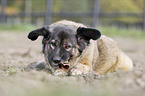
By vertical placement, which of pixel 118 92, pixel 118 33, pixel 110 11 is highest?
pixel 118 92

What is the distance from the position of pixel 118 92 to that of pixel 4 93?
3.16 ft

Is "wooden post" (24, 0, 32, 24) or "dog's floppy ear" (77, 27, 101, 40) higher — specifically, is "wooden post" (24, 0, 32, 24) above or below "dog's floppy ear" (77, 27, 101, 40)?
below

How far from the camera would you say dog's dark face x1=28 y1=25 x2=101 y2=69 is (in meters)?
4.45

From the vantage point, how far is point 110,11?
17.4 metres

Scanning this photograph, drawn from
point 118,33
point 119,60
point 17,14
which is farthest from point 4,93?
point 17,14

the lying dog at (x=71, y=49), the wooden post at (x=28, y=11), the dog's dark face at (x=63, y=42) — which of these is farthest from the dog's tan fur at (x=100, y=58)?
the wooden post at (x=28, y=11)

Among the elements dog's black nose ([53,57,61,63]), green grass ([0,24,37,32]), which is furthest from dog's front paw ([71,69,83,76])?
green grass ([0,24,37,32])

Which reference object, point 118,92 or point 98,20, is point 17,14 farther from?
point 118,92

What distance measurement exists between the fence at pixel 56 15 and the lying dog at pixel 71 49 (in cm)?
1227

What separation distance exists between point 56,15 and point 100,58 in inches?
526

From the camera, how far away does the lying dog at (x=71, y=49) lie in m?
4.50

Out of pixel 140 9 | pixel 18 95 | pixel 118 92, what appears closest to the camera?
pixel 18 95

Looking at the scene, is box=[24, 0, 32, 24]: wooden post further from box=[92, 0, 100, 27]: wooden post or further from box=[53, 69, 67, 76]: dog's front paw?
box=[53, 69, 67, 76]: dog's front paw

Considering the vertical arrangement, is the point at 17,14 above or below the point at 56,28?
below
